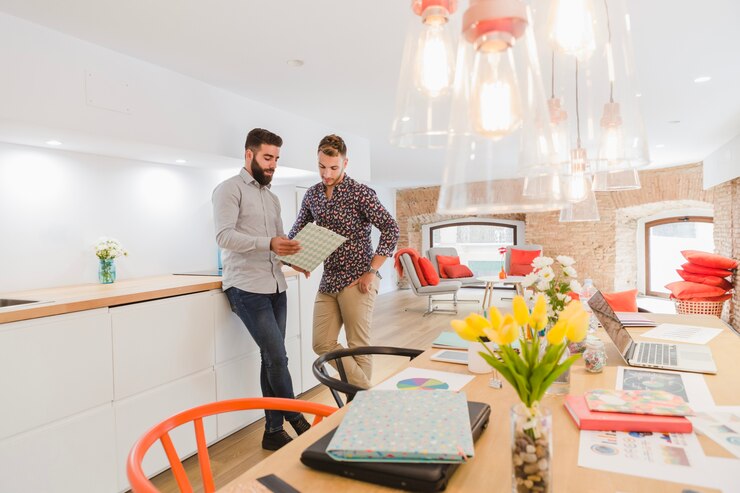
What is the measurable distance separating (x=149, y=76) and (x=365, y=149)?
8.71ft

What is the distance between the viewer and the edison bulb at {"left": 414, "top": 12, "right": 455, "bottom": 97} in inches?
30.2

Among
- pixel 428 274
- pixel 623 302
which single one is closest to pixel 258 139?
pixel 623 302

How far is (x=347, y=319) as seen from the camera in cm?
251

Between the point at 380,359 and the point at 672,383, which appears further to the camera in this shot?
the point at 380,359

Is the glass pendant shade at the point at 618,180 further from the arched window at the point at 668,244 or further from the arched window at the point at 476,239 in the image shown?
the arched window at the point at 476,239

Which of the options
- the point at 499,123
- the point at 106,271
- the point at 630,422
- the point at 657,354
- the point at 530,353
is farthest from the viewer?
the point at 106,271

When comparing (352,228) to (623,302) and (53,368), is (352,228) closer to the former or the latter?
(53,368)

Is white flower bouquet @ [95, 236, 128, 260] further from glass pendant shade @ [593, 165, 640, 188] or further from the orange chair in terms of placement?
glass pendant shade @ [593, 165, 640, 188]

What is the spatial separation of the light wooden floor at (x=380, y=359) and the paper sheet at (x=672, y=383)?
2.32ft

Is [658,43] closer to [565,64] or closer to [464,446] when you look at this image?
[565,64]

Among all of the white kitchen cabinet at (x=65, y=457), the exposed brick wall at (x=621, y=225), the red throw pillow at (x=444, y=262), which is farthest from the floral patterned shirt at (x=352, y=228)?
the exposed brick wall at (x=621, y=225)

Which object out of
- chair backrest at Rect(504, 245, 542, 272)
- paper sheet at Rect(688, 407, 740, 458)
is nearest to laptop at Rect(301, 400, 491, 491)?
paper sheet at Rect(688, 407, 740, 458)

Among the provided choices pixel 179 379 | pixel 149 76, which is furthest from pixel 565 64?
pixel 149 76

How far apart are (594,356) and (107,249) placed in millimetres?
2761
